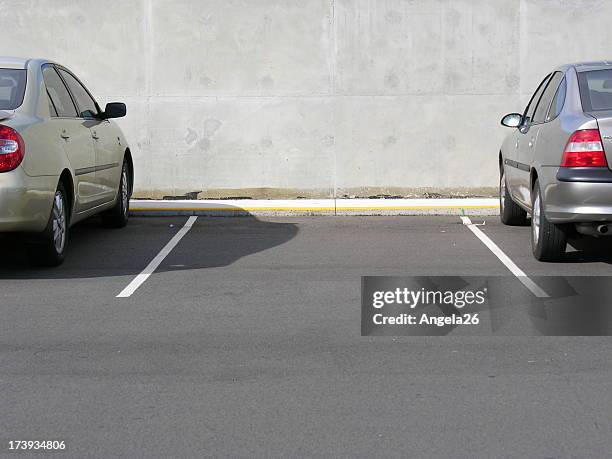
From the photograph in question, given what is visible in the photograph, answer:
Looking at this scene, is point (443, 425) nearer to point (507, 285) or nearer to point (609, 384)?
point (609, 384)

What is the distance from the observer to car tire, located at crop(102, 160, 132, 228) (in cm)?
1243

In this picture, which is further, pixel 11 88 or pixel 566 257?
pixel 566 257

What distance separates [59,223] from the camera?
977 centimetres

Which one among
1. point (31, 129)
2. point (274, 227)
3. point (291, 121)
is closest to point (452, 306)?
point (31, 129)

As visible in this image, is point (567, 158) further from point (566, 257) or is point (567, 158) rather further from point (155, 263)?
point (155, 263)

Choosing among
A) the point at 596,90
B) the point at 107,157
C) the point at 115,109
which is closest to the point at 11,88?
the point at 115,109

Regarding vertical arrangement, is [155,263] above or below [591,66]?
below

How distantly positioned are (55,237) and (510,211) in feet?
16.8

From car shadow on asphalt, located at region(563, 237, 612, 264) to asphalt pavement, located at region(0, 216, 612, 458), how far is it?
0.06 metres

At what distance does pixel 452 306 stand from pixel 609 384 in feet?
7.61

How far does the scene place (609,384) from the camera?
5852mm

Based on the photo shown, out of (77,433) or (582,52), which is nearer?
(77,433)

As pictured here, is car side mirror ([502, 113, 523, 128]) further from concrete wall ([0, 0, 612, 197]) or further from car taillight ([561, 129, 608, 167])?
Result: concrete wall ([0, 0, 612, 197])
